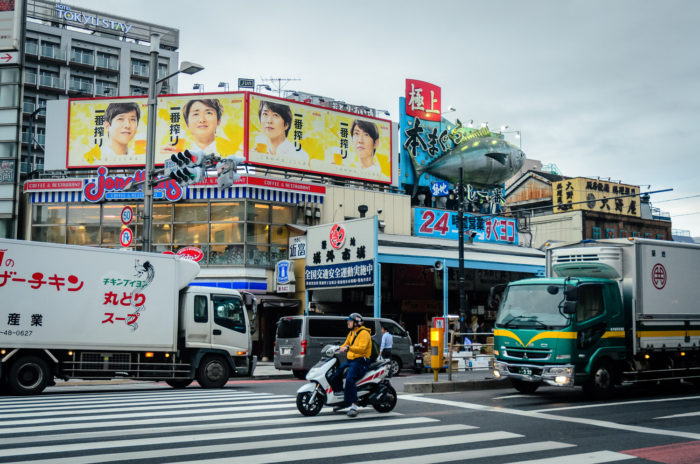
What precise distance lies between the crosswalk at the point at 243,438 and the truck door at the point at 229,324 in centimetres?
487

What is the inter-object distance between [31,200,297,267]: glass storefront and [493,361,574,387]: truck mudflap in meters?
18.2

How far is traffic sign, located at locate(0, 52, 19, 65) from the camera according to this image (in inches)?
1212

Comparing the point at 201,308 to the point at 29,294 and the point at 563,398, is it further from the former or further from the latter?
the point at 563,398

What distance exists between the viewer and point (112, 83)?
239ft

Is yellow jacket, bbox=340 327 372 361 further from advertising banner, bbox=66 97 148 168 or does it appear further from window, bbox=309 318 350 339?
advertising banner, bbox=66 97 148 168

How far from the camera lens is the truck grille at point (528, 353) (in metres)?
14.1

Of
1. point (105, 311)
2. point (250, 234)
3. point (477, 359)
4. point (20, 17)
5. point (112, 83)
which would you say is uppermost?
point (112, 83)

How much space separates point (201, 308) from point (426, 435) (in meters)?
9.74

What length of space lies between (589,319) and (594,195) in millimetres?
45744

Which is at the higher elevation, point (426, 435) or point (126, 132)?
point (126, 132)

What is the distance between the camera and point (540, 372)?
14.1m

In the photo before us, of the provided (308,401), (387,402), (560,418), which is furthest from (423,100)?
(308,401)

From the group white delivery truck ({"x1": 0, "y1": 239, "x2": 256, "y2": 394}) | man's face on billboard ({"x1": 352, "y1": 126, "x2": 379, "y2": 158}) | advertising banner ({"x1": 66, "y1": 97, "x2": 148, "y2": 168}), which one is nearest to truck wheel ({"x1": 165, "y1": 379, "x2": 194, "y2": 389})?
white delivery truck ({"x1": 0, "y1": 239, "x2": 256, "y2": 394})

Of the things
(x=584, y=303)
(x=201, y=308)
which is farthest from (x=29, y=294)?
(x=584, y=303)
